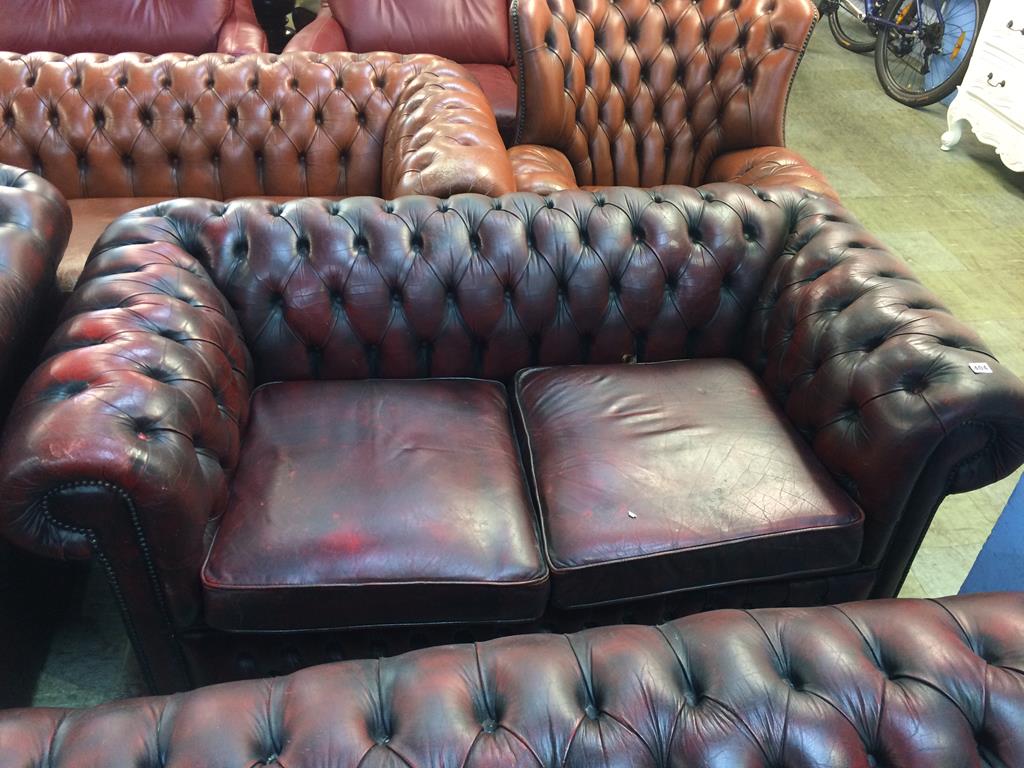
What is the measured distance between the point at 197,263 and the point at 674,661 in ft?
3.71

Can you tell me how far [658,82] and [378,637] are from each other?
178 cm

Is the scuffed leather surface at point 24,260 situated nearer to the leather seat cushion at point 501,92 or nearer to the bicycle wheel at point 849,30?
the leather seat cushion at point 501,92

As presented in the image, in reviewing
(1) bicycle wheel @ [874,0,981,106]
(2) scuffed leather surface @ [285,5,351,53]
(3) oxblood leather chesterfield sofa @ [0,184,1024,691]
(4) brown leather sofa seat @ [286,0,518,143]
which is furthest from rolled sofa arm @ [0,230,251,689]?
(1) bicycle wheel @ [874,0,981,106]

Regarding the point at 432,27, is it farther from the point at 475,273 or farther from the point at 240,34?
the point at 475,273

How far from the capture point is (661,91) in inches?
96.0

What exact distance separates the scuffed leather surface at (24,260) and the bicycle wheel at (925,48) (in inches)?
162

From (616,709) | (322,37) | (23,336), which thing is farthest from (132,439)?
(322,37)

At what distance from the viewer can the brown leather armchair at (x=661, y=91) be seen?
2.28 m

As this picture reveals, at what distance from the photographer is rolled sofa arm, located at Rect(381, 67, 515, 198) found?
1.88 metres

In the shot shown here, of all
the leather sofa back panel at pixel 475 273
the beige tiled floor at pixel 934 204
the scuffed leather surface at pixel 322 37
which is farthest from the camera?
the scuffed leather surface at pixel 322 37

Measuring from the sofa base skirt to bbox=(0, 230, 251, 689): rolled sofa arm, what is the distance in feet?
0.24

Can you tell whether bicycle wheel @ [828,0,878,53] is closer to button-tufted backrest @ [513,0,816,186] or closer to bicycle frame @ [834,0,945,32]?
bicycle frame @ [834,0,945,32]

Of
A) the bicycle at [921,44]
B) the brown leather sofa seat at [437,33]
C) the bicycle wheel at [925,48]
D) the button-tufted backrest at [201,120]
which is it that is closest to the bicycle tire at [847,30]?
the bicycle at [921,44]

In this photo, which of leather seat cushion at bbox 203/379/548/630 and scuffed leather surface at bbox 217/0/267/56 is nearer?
leather seat cushion at bbox 203/379/548/630
